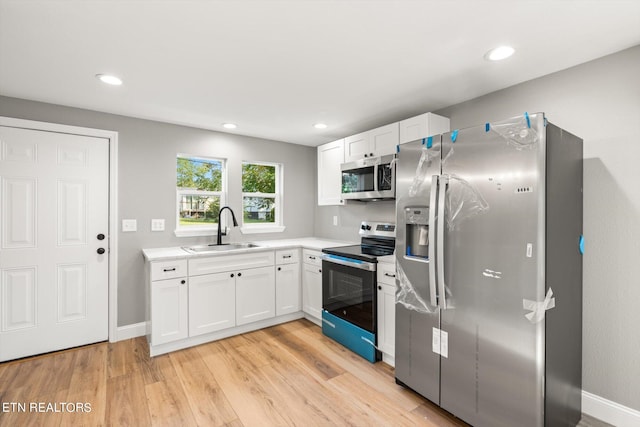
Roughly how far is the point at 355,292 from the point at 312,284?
2.67 ft

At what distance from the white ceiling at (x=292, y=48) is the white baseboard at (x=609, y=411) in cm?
223

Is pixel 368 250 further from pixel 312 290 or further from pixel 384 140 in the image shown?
pixel 384 140

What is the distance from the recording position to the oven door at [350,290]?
104 inches

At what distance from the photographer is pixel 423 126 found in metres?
2.64

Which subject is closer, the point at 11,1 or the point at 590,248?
the point at 11,1

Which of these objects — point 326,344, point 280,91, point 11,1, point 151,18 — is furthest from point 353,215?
point 11,1

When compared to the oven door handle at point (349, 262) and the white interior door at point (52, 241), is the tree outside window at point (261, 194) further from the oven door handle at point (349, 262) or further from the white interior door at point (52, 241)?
the white interior door at point (52, 241)

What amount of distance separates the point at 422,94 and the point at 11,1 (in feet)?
8.58

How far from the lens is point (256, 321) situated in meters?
3.37

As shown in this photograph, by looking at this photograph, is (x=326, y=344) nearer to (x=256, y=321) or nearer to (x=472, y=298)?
(x=256, y=321)

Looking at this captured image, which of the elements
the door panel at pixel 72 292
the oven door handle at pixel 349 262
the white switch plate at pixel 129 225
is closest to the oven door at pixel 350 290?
the oven door handle at pixel 349 262

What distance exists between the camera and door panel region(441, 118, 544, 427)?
1.55 m

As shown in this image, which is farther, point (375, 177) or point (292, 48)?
point (375, 177)

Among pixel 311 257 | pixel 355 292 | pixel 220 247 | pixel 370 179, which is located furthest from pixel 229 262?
pixel 370 179
